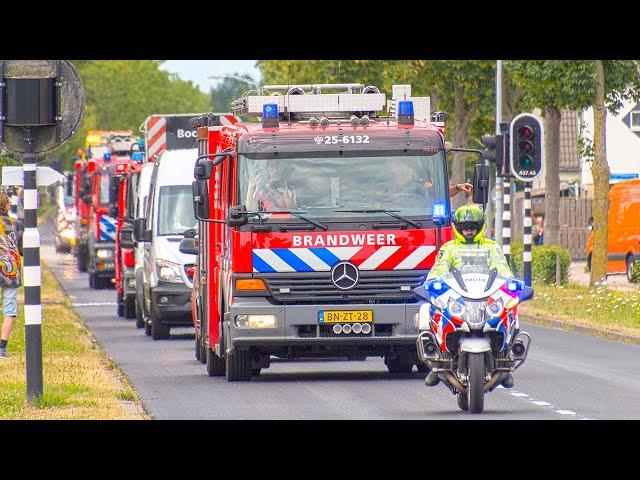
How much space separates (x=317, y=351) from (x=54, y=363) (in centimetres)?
357

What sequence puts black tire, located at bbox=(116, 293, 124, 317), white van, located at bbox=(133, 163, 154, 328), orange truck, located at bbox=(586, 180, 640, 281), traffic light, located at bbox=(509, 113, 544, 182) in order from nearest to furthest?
white van, located at bbox=(133, 163, 154, 328), traffic light, located at bbox=(509, 113, 544, 182), black tire, located at bbox=(116, 293, 124, 317), orange truck, located at bbox=(586, 180, 640, 281)

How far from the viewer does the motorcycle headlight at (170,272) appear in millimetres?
27469

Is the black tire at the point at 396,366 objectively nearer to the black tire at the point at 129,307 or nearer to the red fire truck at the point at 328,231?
the red fire truck at the point at 328,231

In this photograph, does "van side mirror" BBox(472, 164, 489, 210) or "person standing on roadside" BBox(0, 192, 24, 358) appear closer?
"van side mirror" BBox(472, 164, 489, 210)

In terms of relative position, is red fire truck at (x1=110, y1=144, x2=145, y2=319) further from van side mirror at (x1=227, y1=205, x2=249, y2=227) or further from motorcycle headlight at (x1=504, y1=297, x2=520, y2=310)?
motorcycle headlight at (x1=504, y1=297, x2=520, y2=310)

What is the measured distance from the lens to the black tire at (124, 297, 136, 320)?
33.5m

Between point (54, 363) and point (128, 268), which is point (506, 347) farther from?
point (128, 268)

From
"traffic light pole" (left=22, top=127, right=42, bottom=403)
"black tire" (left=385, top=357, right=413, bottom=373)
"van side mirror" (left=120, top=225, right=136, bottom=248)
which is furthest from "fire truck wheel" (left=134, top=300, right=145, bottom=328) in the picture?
"traffic light pole" (left=22, top=127, right=42, bottom=403)

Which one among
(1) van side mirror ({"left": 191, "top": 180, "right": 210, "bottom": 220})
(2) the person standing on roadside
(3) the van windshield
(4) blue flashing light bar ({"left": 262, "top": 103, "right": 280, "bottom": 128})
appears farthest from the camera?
(3) the van windshield

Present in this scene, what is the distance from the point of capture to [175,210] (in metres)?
28.2

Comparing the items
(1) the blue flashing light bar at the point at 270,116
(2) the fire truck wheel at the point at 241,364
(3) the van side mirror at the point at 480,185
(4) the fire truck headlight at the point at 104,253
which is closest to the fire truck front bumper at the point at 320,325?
(2) the fire truck wheel at the point at 241,364

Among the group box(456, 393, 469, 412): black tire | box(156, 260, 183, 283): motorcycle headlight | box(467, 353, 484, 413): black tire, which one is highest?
box(156, 260, 183, 283): motorcycle headlight

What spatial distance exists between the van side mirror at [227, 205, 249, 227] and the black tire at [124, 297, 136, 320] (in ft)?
47.3

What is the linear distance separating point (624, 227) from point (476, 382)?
32.4 meters
